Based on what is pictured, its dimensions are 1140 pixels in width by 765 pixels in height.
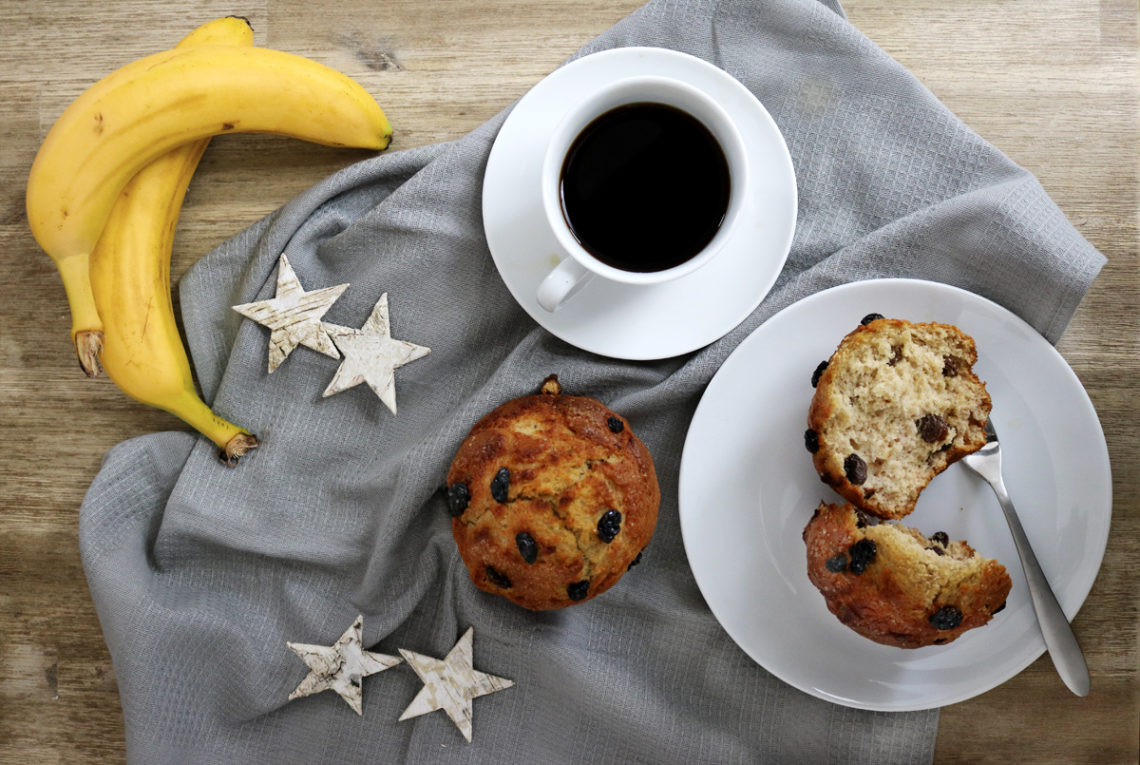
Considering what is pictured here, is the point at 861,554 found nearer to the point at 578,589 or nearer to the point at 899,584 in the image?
the point at 899,584

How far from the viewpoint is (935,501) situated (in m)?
1.87

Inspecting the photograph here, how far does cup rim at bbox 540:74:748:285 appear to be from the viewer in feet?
5.39

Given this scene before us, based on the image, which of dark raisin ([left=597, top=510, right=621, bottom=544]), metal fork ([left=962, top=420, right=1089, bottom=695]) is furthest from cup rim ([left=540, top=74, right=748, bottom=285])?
metal fork ([left=962, top=420, right=1089, bottom=695])

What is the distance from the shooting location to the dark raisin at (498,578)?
1.73 meters

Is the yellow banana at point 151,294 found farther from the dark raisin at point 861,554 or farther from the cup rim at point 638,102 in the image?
the dark raisin at point 861,554

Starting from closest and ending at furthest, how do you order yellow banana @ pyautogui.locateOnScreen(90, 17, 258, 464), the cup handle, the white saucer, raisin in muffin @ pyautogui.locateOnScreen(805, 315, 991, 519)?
1. the cup handle
2. raisin in muffin @ pyautogui.locateOnScreen(805, 315, 991, 519)
3. the white saucer
4. yellow banana @ pyautogui.locateOnScreen(90, 17, 258, 464)

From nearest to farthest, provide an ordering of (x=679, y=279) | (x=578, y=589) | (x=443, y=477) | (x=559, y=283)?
(x=559, y=283)
(x=578, y=589)
(x=679, y=279)
(x=443, y=477)

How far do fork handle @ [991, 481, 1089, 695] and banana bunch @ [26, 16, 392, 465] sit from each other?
1898mm

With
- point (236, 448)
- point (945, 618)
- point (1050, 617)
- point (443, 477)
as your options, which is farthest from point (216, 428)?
point (1050, 617)

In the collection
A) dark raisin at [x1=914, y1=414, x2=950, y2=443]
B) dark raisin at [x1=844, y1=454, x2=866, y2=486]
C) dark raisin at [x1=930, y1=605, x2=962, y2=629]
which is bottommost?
dark raisin at [x1=930, y1=605, x2=962, y2=629]

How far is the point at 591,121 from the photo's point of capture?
1.72m

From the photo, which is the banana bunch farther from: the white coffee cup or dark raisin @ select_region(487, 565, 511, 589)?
dark raisin @ select_region(487, 565, 511, 589)

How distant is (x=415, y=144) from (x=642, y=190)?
0.71 metres

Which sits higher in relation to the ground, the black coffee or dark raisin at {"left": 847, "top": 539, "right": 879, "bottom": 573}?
the black coffee
